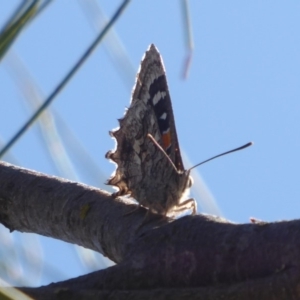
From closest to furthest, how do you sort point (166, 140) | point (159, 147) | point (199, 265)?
point (199, 265), point (159, 147), point (166, 140)

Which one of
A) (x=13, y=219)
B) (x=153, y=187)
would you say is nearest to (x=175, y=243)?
(x=13, y=219)

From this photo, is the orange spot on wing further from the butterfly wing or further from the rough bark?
the rough bark

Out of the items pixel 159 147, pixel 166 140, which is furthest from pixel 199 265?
pixel 166 140

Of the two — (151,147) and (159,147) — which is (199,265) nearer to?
(159,147)

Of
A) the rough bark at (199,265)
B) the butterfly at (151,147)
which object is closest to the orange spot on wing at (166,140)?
the butterfly at (151,147)

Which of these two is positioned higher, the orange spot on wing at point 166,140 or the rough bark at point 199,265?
the orange spot on wing at point 166,140

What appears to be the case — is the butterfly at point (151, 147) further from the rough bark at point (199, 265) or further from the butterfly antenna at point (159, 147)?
the rough bark at point (199, 265)

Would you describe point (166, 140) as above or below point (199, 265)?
above

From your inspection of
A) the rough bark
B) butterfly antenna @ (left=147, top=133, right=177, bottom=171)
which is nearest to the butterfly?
butterfly antenna @ (left=147, top=133, right=177, bottom=171)
